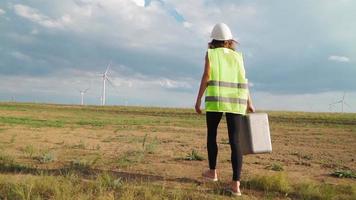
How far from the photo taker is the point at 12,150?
952 cm

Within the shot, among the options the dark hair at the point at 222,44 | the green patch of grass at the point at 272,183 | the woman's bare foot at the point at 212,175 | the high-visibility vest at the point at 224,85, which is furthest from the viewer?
the woman's bare foot at the point at 212,175

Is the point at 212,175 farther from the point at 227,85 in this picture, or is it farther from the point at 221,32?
the point at 221,32

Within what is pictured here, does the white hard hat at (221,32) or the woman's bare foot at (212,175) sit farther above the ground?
the white hard hat at (221,32)

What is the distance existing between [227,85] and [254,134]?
895 millimetres

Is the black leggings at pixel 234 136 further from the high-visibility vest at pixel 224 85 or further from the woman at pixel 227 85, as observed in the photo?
the high-visibility vest at pixel 224 85

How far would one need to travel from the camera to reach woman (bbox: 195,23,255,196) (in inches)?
217

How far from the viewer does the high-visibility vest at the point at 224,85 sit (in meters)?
5.50

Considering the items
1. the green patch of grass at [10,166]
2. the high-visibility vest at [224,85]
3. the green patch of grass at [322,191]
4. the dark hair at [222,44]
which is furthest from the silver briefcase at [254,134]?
the green patch of grass at [10,166]

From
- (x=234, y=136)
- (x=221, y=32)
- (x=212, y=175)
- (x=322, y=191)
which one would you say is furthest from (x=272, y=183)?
(x=221, y=32)

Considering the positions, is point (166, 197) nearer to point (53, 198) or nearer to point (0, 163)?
point (53, 198)

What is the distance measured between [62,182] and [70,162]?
2.21 metres

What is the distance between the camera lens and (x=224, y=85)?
552 centimetres

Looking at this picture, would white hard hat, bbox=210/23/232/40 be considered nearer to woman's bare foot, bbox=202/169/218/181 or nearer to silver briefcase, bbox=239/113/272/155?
silver briefcase, bbox=239/113/272/155

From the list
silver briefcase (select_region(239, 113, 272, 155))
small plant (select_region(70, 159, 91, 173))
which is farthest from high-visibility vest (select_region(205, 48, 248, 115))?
small plant (select_region(70, 159, 91, 173))
